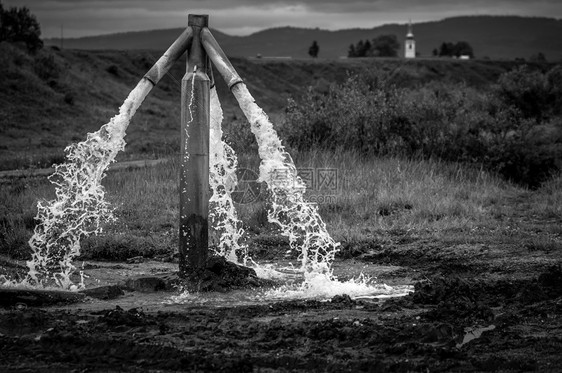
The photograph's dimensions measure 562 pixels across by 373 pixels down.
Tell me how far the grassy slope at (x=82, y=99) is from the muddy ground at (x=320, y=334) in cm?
359

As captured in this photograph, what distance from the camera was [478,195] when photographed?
14.0 m

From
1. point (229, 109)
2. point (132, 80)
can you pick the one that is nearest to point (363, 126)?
point (229, 109)

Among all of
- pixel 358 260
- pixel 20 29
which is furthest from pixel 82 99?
pixel 358 260

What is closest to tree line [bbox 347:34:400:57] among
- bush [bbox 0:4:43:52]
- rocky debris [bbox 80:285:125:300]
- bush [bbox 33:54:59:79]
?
bush [bbox 0:4:43:52]

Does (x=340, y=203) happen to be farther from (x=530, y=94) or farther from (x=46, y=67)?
(x=46, y=67)

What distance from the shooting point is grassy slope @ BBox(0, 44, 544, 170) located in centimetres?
2433

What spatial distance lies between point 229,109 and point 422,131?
83.7 feet

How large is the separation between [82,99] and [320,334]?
31.2 m

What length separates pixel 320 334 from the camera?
21.5 feet

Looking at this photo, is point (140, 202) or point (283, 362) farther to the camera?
point (140, 202)

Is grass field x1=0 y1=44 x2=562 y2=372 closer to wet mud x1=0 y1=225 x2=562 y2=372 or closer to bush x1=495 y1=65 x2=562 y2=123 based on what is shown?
wet mud x1=0 y1=225 x2=562 y2=372

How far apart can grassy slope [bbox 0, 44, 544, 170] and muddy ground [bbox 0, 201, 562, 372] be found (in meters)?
3.59

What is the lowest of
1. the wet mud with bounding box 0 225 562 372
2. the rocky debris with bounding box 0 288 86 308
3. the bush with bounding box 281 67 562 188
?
the rocky debris with bounding box 0 288 86 308

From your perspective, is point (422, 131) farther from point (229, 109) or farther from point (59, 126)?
point (229, 109)
